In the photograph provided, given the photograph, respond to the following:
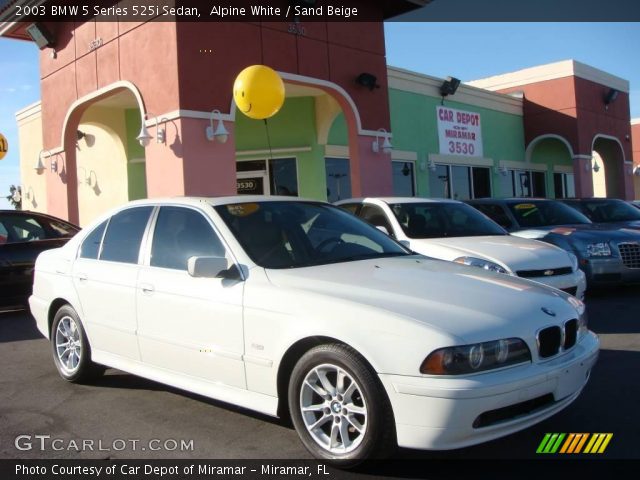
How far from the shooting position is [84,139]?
1711 centimetres

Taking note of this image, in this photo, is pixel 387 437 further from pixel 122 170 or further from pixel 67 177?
pixel 122 170

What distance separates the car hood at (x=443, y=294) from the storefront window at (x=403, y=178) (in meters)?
13.2

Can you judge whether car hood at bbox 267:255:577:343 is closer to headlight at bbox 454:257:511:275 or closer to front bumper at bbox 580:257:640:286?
headlight at bbox 454:257:511:275

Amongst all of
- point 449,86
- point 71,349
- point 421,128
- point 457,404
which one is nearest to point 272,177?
point 421,128

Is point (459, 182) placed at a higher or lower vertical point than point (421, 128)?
lower

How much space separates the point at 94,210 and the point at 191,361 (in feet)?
44.4

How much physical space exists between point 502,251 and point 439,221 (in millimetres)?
1271

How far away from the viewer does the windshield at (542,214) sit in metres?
9.74

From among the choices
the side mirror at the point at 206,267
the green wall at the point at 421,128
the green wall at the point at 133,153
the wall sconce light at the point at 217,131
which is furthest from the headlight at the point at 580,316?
the green wall at the point at 133,153

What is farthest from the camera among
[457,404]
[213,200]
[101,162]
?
[101,162]

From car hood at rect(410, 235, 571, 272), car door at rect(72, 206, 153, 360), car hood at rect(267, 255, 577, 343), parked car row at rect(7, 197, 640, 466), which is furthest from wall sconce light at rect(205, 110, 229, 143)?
car hood at rect(267, 255, 577, 343)

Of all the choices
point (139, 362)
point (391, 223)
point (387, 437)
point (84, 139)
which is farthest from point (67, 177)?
point (387, 437)

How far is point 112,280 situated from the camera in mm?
4844

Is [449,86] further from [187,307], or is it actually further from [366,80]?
[187,307]
